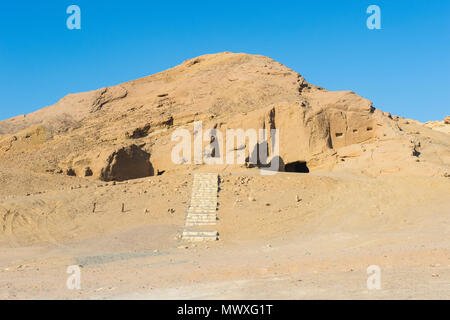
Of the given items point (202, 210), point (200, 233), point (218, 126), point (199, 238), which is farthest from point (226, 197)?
point (218, 126)

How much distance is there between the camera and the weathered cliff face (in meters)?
21.6

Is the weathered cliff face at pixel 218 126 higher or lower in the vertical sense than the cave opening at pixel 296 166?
higher

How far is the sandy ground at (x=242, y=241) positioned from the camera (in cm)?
687

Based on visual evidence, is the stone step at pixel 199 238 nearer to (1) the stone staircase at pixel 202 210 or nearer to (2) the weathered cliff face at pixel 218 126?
(1) the stone staircase at pixel 202 210

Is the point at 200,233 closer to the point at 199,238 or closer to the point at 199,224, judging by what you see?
the point at 199,238

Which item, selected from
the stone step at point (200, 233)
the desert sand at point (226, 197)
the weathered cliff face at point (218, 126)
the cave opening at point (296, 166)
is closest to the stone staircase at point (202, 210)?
the stone step at point (200, 233)

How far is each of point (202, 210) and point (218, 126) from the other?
8.47 metres

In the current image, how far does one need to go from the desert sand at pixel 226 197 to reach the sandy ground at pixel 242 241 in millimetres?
57

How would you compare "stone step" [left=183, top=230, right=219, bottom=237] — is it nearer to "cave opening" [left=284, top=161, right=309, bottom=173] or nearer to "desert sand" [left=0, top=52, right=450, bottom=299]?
"desert sand" [left=0, top=52, right=450, bottom=299]

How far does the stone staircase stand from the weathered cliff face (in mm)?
3119

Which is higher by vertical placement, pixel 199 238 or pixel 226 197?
pixel 226 197

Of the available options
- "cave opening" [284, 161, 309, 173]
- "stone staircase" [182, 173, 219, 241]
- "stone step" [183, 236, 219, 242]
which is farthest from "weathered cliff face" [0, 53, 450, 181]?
"stone step" [183, 236, 219, 242]

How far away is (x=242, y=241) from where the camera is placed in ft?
44.3
